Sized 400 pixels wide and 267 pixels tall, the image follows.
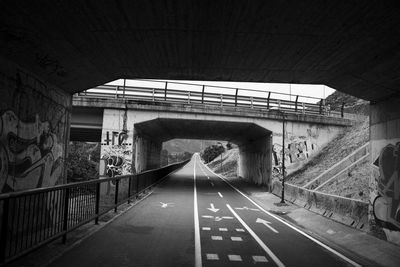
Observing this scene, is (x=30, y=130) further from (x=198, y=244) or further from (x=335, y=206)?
(x=335, y=206)

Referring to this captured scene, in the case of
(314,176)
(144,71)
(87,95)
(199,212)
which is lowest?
(199,212)

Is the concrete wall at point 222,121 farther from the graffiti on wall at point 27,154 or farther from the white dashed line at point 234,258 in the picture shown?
the white dashed line at point 234,258

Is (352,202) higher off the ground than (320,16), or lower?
lower

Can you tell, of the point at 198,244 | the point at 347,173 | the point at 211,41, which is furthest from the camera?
the point at 347,173

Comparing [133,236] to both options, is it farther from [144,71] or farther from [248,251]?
[144,71]

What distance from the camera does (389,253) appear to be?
28.1 ft

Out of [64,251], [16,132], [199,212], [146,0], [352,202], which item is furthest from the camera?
[199,212]

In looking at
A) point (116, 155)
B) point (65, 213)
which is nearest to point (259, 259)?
point (65, 213)

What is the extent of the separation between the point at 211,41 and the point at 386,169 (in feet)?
20.5

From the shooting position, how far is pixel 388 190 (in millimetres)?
9906

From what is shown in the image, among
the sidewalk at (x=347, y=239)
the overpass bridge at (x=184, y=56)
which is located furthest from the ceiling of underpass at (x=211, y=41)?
the sidewalk at (x=347, y=239)

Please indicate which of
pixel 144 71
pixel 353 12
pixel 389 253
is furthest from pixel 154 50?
pixel 389 253

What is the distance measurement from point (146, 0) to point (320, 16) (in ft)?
9.71

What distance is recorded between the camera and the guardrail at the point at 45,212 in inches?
232
